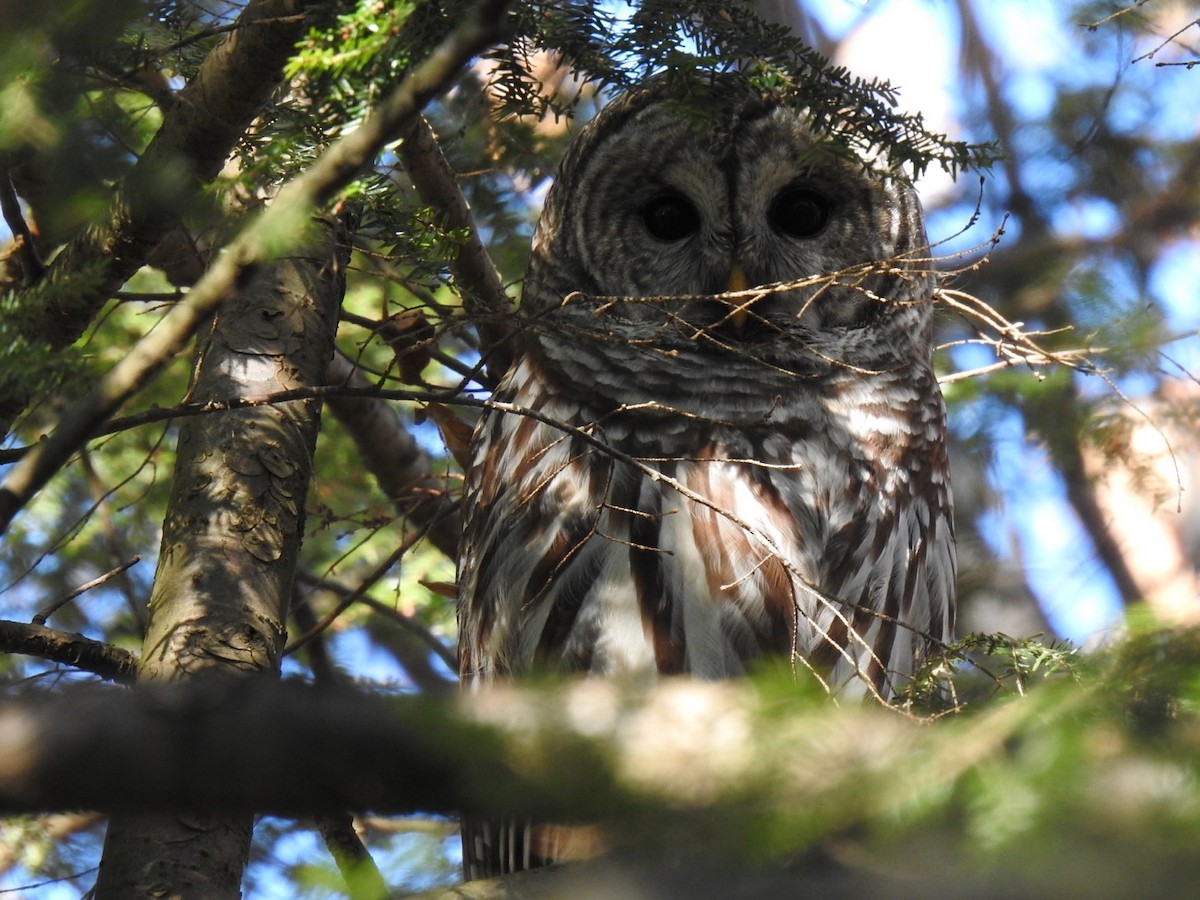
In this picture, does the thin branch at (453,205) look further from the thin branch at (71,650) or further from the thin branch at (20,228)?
the thin branch at (71,650)

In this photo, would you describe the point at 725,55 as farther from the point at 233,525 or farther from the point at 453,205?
the point at 233,525

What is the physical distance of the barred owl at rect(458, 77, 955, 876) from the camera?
326 cm

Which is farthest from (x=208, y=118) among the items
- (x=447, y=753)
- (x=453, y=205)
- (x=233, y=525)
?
(x=447, y=753)

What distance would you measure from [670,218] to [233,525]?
1.84 meters

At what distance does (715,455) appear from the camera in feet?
11.2

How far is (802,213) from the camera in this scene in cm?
411

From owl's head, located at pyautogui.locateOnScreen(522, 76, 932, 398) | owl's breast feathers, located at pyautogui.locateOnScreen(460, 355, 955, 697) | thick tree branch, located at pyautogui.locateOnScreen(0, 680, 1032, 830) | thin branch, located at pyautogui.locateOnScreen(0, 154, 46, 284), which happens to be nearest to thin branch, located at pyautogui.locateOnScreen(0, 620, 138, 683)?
thin branch, located at pyautogui.locateOnScreen(0, 154, 46, 284)

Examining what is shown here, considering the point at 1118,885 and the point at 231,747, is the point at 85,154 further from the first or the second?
the point at 1118,885

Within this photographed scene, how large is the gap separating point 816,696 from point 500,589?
86.7 inches

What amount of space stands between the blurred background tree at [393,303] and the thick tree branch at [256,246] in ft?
0.08

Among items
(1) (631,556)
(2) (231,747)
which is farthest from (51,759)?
(1) (631,556)

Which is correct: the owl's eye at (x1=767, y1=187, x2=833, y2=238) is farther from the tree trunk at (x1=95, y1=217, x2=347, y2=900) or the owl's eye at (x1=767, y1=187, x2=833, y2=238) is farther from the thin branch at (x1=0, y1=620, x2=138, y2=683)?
the thin branch at (x1=0, y1=620, x2=138, y2=683)

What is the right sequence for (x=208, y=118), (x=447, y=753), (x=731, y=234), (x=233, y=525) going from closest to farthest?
1. (x=447, y=753)
2. (x=208, y=118)
3. (x=233, y=525)
4. (x=731, y=234)

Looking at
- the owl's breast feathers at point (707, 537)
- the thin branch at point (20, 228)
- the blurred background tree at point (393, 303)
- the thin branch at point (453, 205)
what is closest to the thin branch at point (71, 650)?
the blurred background tree at point (393, 303)
